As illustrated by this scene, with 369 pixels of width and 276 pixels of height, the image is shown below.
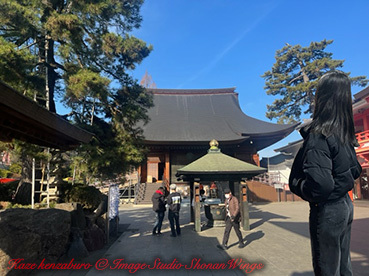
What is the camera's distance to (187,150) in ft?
66.5

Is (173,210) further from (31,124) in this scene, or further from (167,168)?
(167,168)

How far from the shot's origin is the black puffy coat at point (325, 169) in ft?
5.13

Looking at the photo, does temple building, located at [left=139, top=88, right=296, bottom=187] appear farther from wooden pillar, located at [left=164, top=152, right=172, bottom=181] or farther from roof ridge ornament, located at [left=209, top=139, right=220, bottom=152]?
roof ridge ornament, located at [left=209, top=139, right=220, bottom=152]

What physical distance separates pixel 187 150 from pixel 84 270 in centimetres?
1581

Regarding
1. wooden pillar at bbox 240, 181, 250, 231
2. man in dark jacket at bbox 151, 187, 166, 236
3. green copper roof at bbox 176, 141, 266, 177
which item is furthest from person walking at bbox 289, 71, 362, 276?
wooden pillar at bbox 240, 181, 250, 231

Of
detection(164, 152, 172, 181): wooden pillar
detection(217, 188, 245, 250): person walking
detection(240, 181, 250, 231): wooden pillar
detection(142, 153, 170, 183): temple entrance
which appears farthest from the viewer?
detection(142, 153, 170, 183): temple entrance

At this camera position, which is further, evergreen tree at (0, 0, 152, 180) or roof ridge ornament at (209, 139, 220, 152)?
roof ridge ornament at (209, 139, 220, 152)

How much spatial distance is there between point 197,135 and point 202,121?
3611 millimetres

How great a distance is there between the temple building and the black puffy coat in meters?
14.9

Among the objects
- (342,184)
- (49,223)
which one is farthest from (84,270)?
(342,184)

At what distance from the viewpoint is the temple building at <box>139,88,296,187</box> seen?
61.9 ft

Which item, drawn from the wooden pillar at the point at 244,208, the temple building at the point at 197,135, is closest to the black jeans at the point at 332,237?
the wooden pillar at the point at 244,208

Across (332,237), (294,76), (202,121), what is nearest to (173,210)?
(332,237)

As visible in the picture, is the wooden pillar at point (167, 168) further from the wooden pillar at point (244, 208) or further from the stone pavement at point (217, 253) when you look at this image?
the wooden pillar at point (244, 208)
